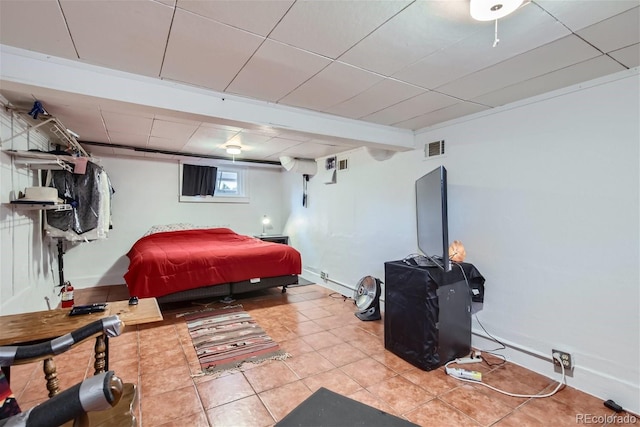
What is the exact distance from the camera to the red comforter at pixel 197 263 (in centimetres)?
332

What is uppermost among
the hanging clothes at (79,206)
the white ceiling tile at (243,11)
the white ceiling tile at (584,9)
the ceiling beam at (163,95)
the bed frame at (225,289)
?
the white ceiling tile at (243,11)

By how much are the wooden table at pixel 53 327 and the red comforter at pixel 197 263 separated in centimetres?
140

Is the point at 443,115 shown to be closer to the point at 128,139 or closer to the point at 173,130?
the point at 173,130

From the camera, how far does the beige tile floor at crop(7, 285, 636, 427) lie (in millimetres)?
1834

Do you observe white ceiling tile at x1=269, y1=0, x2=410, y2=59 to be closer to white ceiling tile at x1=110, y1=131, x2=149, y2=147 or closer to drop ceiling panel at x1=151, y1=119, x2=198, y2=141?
drop ceiling panel at x1=151, y1=119, x2=198, y2=141

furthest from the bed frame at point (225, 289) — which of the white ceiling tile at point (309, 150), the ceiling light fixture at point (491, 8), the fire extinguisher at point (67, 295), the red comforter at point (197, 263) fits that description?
the ceiling light fixture at point (491, 8)

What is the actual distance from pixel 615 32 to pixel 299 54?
163cm

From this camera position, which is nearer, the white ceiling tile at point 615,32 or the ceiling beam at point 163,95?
the white ceiling tile at point 615,32

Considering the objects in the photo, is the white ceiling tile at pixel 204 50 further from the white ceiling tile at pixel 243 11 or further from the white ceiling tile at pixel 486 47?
the white ceiling tile at pixel 486 47

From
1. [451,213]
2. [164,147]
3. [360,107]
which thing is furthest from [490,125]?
[164,147]

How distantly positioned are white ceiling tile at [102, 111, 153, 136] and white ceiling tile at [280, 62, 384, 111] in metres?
1.61

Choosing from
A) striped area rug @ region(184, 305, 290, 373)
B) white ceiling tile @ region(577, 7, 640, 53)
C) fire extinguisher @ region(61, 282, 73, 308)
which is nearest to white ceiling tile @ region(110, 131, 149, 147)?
fire extinguisher @ region(61, 282, 73, 308)

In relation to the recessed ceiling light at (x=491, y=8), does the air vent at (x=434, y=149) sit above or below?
below

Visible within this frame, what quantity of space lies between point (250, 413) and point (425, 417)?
1.07 meters
